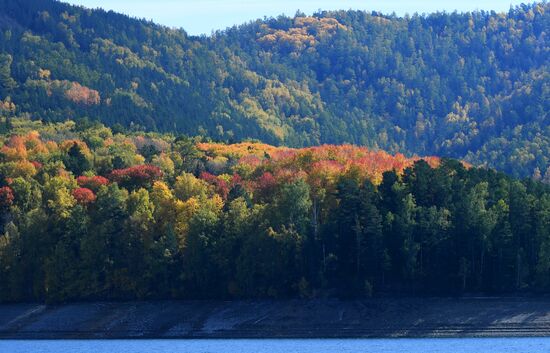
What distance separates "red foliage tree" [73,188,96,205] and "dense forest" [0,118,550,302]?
1.04ft

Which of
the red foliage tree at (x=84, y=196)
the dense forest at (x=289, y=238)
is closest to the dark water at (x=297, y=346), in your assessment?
the dense forest at (x=289, y=238)

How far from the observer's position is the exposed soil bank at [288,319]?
116 meters

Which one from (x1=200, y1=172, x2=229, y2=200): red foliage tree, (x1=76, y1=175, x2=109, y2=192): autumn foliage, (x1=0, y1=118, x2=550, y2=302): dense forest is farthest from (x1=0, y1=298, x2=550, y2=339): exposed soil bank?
(x1=200, y1=172, x2=229, y2=200): red foliage tree

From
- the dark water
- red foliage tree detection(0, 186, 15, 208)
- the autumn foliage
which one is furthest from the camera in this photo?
the autumn foliage

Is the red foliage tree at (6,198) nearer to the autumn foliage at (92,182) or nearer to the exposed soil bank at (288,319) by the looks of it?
the autumn foliage at (92,182)

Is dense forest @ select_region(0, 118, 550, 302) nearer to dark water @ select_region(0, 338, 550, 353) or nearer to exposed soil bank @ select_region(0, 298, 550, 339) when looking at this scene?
exposed soil bank @ select_region(0, 298, 550, 339)

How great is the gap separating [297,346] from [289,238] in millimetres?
21691

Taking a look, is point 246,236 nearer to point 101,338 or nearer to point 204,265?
point 204,265

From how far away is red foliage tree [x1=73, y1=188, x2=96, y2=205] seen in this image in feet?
481

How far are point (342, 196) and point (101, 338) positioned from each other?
75.1ft

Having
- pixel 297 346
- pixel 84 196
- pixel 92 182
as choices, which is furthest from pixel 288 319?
pixel 92 182

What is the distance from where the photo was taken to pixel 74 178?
162 metres

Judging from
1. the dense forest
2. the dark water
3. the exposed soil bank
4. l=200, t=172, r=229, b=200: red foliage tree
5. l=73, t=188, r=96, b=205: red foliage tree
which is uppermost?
l=200, t=172, r=229, b=200: red foliage tree

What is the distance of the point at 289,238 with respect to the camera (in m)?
129
